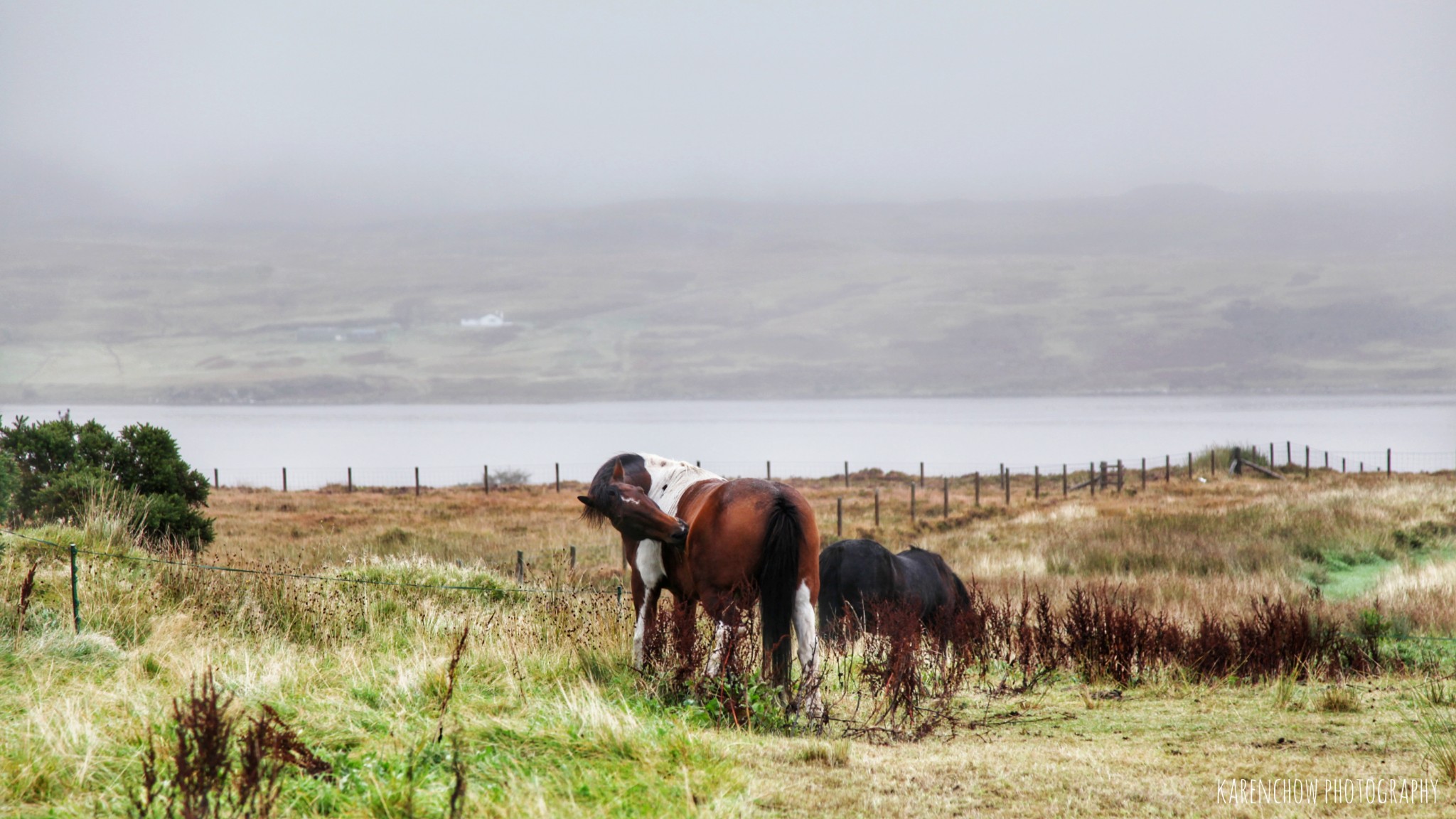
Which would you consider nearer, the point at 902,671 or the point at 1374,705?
the point at 902,671

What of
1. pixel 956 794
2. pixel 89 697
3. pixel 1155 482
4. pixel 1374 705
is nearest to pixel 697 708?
pixel 956 794

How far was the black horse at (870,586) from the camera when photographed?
32.5ft

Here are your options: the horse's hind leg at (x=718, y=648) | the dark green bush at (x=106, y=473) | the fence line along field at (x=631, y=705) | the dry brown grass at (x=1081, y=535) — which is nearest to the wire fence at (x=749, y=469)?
the dry brown grass at (x=1081, y=535)

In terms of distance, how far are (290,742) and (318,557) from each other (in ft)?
45.1

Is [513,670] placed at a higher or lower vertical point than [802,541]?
lower

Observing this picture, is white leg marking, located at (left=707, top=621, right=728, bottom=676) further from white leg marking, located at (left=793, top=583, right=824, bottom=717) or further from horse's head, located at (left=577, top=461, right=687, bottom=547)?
horse's head, located at (left=577, top=461, right=687, bottom=547)

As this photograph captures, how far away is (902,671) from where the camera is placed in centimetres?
625

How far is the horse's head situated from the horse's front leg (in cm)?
43

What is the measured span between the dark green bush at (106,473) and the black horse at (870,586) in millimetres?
7789

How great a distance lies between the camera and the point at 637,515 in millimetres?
6859

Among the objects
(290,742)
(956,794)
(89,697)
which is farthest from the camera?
(89,697)

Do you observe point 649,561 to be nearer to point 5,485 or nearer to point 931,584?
point 931,584

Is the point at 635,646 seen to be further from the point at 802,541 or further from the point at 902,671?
the point at 902,671

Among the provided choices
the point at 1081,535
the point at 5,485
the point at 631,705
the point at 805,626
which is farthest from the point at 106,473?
the point at 1081,535
